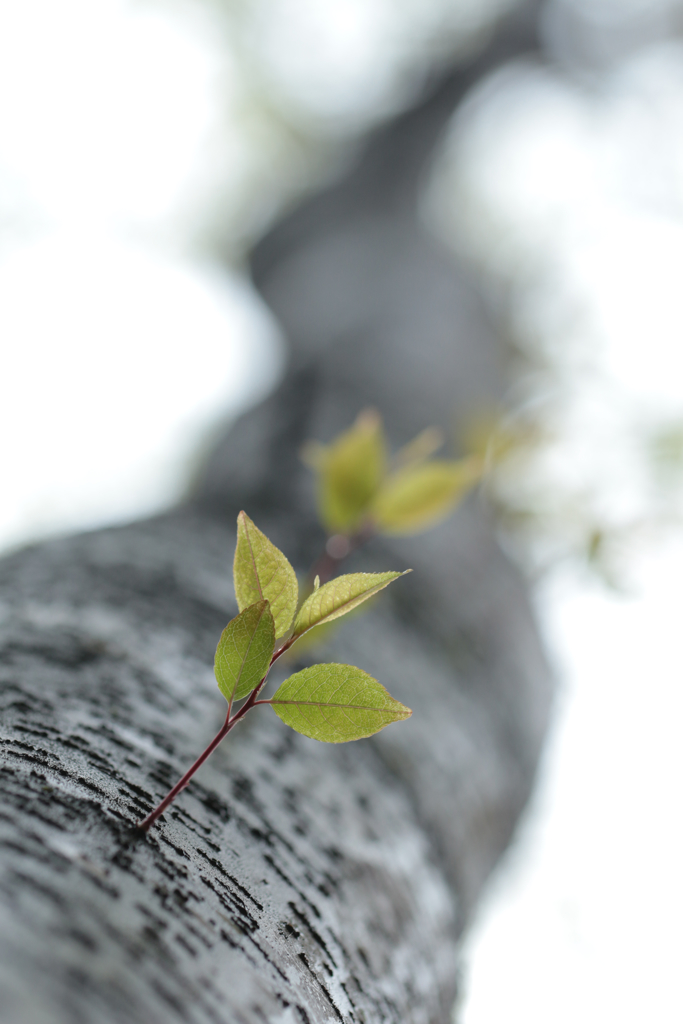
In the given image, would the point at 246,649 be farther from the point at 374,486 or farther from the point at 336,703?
the point at 374,486

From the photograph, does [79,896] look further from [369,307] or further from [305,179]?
[305,179]

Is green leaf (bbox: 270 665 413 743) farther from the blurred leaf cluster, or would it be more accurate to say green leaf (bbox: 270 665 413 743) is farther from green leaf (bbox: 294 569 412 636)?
the blurred leaf cluster

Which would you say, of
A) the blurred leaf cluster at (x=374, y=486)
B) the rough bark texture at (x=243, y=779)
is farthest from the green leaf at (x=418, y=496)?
the rough bark texture at (x=243, y=779)

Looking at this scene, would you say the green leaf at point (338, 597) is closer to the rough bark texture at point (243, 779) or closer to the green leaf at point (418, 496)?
the rough bark texture at point (243, 779)

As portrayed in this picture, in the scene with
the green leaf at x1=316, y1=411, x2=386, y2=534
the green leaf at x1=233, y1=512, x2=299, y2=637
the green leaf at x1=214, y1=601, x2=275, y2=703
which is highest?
the green leaf at x1=316, y1=411, x2=386, y2=534

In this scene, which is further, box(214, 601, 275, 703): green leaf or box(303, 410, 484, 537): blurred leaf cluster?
box(303, 410, 484, 537): blurred leaf cluster

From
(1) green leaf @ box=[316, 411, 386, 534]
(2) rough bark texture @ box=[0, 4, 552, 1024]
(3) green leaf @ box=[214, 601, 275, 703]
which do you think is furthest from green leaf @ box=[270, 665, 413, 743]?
(1) green leaf @ box=[316, 411, 386, 534]
